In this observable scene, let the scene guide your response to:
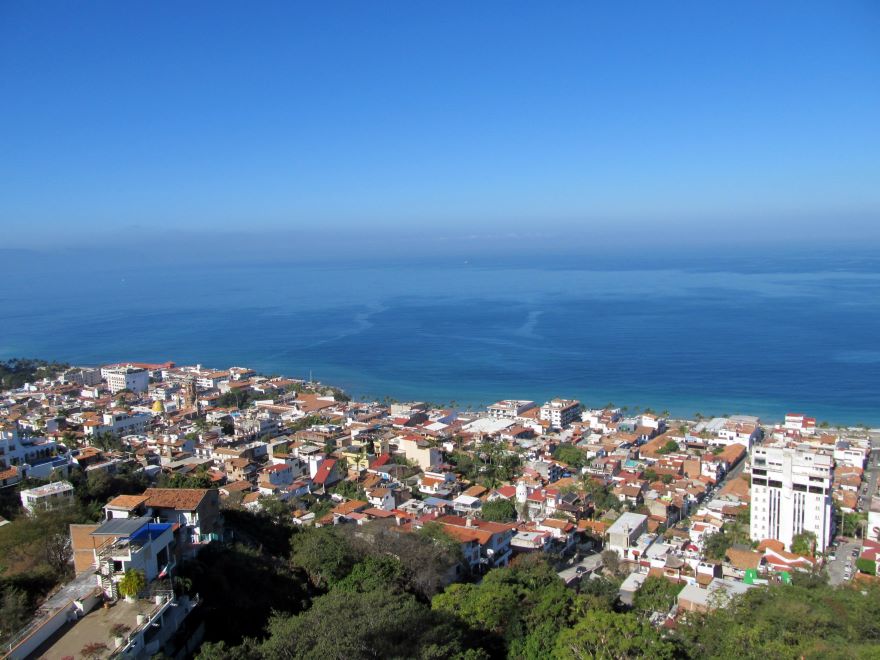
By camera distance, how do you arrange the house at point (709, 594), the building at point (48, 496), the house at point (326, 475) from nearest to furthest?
1. the building at point (48, 496)
2. the house at point (709, 594)
3. the house at point (326, 475)

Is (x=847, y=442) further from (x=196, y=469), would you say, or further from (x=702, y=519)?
(x=196, y=469)

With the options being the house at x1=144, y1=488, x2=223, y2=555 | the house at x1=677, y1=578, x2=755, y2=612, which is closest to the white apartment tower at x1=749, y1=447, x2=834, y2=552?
the house at x1=677, y1=578, x2=755, y2=612

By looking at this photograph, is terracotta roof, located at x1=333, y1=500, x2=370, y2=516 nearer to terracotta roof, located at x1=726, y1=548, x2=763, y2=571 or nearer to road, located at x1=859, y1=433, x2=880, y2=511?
terracotta roof, located at x1=726, y1=548, x2=763, y2=571

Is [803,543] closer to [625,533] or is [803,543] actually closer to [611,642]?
[625,533]

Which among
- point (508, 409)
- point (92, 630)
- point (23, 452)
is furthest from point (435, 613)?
point (508, 409)

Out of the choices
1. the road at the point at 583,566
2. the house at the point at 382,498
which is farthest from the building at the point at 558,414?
the road at the point at 583,566

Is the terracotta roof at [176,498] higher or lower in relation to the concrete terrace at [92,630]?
lower

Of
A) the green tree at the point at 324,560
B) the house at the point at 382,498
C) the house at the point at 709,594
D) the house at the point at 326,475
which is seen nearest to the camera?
the green tree at the point at 324,560

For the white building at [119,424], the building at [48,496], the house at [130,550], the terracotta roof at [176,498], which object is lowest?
the white building at [119,424]

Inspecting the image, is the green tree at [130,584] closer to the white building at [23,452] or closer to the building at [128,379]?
the white building at [23,452]
